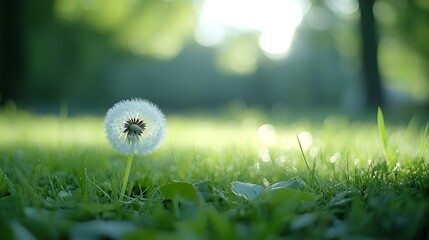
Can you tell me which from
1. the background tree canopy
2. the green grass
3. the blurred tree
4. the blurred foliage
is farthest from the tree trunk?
the green grass

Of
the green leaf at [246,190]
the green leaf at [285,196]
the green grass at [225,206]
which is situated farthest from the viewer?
the green leaf at [246,190]

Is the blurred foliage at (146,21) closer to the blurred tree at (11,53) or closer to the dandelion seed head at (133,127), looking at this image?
the blurred tree at (11,53)

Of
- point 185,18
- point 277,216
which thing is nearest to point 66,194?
point 277,216

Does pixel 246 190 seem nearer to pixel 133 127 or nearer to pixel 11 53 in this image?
pixel 133 127

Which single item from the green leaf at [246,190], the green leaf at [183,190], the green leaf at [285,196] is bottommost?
the green leaf at [285,196]

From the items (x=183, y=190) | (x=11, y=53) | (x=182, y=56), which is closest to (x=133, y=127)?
(x=183, y=190)

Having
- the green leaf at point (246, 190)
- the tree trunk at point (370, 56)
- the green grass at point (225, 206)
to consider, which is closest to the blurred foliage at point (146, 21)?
the tree trunk at point (370, 56)

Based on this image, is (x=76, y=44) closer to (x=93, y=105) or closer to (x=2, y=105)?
(x=93, y=105)

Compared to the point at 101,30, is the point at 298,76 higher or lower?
higher
